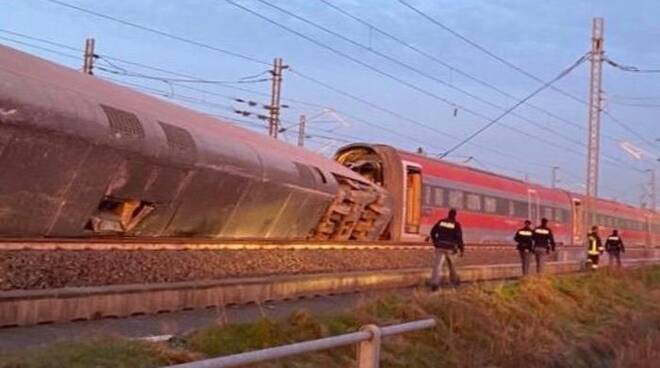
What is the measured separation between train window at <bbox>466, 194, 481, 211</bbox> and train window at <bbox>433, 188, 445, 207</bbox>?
2794mm

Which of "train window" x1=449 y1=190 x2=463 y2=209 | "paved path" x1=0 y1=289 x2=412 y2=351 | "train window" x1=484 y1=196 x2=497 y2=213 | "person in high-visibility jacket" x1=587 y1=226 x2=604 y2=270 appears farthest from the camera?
"train window" x1=484 y1=196 x2=497 y2=213

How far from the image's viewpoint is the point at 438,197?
109 feet

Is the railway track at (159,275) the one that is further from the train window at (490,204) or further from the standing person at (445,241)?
the train window at (490,204)

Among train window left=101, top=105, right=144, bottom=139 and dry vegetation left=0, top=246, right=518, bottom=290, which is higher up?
train window left=101, top=105, right=144, bottom=139

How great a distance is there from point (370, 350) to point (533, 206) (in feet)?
128

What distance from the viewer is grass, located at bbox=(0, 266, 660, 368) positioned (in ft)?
24.6

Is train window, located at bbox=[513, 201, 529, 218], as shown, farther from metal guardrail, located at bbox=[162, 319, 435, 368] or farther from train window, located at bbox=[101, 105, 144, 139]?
metal guardrail, located at bbox=[162, 319, 435, 368]

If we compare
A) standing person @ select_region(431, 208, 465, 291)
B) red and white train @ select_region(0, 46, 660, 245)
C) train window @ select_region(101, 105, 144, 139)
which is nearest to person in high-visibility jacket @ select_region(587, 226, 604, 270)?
red and white train @ select_region(0, 46, 660, 245)

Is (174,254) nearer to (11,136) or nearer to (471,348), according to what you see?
(11,136)

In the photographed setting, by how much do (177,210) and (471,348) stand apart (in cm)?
896

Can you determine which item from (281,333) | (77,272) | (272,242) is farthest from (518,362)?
(272,242)

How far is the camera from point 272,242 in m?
20.9

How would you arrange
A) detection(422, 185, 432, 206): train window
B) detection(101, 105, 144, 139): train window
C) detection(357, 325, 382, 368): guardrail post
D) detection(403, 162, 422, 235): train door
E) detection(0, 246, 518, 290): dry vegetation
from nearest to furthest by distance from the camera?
detection(357, 325, 382, 368): guardrail post < detection(0, 246, 518, 290): dry vegetation < detection(101, 105, 144, 139): train window < detection(403, 162, 422, 235): train door < detection(422, 185, 432, 206): train window

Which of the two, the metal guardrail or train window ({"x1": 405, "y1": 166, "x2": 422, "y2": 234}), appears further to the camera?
train window ({"x1": 405, "y1": 166, "x2": 422, "y2": 234})
